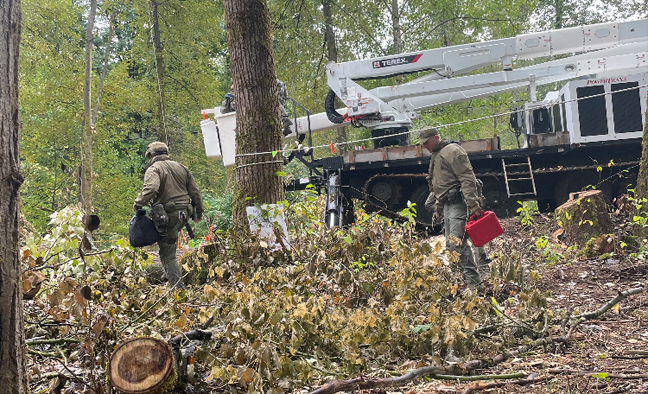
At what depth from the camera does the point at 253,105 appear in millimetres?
6633

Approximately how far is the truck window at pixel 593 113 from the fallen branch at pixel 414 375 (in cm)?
832

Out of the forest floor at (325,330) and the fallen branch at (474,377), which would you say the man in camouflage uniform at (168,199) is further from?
the fallen branch at (474,377)

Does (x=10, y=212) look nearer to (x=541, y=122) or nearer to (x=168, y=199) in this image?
(x=168, y=199)

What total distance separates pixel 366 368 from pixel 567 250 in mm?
4916

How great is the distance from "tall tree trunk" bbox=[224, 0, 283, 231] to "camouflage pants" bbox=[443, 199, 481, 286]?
6.28 feet

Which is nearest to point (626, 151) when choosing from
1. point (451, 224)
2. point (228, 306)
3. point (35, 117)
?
point (451, 224)

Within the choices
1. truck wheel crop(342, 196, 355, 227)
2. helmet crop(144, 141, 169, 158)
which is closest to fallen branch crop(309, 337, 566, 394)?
helmet crop(144, 141, 169, 158)

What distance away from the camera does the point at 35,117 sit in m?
21.2

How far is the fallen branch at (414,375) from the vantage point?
10.1 ft

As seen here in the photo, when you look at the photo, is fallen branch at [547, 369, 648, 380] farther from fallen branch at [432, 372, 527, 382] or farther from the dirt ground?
fallen branch at [432, 372, 527, 382]

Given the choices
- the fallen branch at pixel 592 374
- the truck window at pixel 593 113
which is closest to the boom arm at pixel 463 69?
the truck window at pixel 593 113

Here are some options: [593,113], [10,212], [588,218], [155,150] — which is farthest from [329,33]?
[10,212]

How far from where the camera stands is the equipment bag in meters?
6.49

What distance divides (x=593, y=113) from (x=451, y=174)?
20.8 feet
